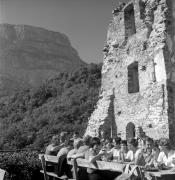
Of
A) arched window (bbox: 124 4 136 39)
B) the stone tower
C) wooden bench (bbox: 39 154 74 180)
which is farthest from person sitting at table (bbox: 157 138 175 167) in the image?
arched window (bbox: 124 4 136 39)

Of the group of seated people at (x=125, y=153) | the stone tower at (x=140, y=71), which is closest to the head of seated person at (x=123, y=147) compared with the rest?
the group of seated people at (x=125, y=153)

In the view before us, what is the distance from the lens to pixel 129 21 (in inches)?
658

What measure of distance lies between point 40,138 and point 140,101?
1145 cm

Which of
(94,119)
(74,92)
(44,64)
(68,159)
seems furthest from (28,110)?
(44,64)

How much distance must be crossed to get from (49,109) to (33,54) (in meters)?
65.3

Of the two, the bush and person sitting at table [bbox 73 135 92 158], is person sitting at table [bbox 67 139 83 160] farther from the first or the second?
the bush

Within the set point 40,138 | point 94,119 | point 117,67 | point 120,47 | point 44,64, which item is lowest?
point 40,138

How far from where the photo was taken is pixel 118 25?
1688cm

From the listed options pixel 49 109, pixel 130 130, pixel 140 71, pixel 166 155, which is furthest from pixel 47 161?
pixel 49 109

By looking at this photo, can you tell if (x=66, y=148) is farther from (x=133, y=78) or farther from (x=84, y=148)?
(x=133, y=78)

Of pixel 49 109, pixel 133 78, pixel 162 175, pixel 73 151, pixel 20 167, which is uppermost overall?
pixel 133 78

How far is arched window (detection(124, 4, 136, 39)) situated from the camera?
16.4 m

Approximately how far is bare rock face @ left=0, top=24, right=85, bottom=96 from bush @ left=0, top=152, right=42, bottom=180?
64.7 metres

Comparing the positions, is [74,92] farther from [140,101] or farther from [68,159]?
[68,159]
